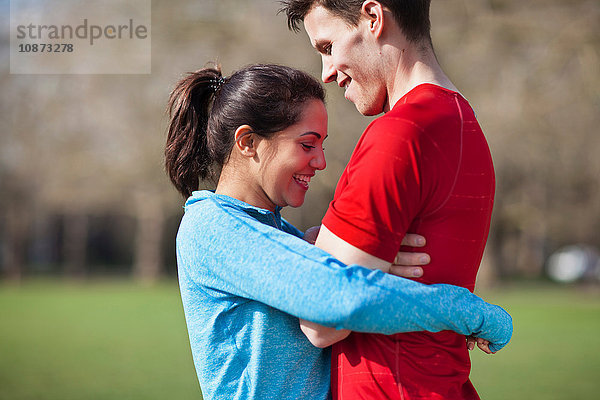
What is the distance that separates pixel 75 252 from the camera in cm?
3900

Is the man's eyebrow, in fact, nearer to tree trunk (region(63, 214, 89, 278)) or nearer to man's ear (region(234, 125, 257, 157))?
man's ear (region(234, 125, 257, 157))

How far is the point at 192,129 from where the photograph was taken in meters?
2.67

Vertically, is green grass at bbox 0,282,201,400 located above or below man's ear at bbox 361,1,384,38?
below

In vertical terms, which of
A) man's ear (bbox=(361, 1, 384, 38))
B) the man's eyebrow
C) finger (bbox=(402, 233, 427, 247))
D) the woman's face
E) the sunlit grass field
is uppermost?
man's ear (bbox=(361, 1, 384, 38))

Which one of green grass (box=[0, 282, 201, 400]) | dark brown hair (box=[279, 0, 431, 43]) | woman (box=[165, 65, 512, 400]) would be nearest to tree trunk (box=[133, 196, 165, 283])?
green grass (box=[0, 282, 201, 400])

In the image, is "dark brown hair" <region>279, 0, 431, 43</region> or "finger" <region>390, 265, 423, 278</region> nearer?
"finger" <region>390, 265, 423, 278</region>

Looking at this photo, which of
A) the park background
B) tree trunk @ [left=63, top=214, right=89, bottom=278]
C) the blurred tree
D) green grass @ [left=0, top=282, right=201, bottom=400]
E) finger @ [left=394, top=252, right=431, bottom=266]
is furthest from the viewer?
tree trunk @ [left=63, top=214, right=89, bottom=278]

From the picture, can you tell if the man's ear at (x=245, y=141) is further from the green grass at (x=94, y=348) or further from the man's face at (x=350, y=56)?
the green grass at (x=94, y=348)

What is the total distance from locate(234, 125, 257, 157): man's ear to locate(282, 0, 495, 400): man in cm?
39

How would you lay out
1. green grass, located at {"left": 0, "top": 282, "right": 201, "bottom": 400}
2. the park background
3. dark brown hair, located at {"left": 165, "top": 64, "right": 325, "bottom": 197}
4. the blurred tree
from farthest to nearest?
the blurred tree
the park background
green grass, located at {"left": 0, "top": 282, "right": 201, "bottom": 400}
dark brown hair, located at {"left": 165, "top": 64, "right": 325, "bottom": 197}

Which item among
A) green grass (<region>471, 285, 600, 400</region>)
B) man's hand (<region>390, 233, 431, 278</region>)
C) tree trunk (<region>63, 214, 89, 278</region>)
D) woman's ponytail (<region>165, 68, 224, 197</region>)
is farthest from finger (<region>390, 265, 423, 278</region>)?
tree trunk (<region>63, 214, 89, 278</region>)

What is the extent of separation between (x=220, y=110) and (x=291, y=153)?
314mm

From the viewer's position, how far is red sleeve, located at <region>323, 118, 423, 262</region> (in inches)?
75.3

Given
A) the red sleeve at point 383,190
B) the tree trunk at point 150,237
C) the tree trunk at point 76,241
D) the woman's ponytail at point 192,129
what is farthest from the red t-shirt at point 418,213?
the tree trunk at point 76,241
